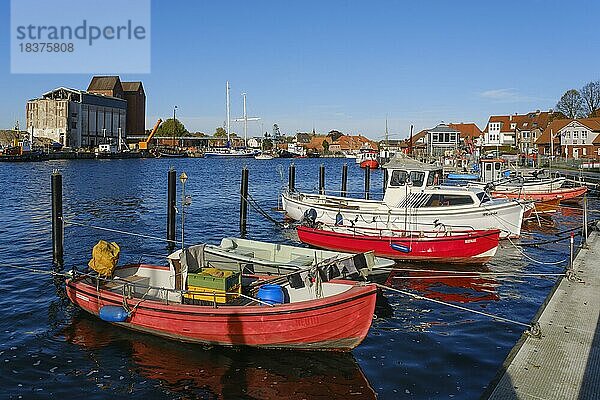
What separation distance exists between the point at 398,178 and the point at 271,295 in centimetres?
1388

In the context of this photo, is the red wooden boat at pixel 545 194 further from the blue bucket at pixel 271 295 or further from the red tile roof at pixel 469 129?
the red tile roof at pixel 469 129

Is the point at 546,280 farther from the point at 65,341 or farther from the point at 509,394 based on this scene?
the point at 65,341

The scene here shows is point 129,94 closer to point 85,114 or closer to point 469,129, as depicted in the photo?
point 85,114

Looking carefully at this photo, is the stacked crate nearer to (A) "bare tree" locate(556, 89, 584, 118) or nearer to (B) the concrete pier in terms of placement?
(B) the concrete pier

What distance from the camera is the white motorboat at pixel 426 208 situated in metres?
23.0

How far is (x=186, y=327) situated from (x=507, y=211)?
16.6m

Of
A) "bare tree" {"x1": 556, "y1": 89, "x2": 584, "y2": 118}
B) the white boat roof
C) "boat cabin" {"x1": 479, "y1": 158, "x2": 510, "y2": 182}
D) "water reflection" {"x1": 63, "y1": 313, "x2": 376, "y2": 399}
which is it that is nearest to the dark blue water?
"water reflection" {"x1": 63, "y1": 313, "x2": 376, "y2": 399}

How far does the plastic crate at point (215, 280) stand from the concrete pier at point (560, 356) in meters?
6.40

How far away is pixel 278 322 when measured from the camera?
1200cm

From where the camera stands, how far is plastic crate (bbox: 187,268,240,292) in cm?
1300

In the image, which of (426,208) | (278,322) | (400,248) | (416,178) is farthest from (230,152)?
(278,322)

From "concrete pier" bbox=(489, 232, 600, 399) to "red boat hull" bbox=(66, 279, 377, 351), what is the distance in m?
3.32

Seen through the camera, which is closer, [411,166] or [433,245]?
[433,245]

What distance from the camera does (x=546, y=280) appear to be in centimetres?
1955
